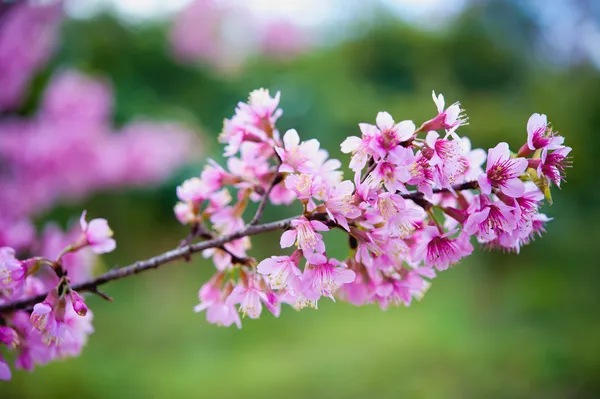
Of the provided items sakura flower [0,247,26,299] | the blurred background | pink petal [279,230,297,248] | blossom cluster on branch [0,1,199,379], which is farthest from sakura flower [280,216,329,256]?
the blurred background

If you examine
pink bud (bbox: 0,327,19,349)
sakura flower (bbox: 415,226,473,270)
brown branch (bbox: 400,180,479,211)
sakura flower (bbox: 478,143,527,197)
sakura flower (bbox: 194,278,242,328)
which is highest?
sakura flower (bbox: 478,143,527,197)

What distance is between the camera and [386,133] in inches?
14.5

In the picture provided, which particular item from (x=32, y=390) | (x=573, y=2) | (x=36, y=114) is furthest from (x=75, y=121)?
(x=573, y=2)

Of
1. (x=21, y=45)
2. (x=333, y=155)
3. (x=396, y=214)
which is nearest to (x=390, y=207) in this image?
(x=396, y=214)

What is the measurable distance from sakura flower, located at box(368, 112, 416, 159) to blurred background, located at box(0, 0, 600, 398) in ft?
2.71

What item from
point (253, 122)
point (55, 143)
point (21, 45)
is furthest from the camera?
point (55, 143)

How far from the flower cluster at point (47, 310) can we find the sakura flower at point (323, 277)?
171 mm

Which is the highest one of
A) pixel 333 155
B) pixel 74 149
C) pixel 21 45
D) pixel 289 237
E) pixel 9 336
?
pixel 289 237

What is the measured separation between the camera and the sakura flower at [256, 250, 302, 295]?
38cm

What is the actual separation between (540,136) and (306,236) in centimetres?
20

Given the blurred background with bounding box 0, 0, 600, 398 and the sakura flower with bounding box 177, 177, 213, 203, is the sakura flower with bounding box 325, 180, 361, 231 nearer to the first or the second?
the sakura flower with bounding box 177, 177, 213, 203

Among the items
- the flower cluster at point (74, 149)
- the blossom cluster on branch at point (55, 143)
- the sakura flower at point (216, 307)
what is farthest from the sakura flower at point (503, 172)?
the flower cluster at point (74, 149)

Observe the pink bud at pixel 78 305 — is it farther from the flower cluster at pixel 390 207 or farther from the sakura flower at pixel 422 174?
the sakura flower at pixel 422 174

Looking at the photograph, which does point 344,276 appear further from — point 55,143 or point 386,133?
point 55,143
